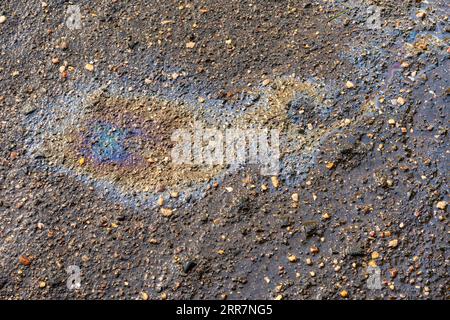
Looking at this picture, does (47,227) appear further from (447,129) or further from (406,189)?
(447,129)

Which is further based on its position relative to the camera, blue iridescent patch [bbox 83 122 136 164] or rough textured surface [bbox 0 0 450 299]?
blue iridescent patch [bbox 83 122 136 164]

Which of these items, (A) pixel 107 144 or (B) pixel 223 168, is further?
(A) pixel 107 144

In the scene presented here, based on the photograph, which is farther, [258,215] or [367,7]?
[367,7]

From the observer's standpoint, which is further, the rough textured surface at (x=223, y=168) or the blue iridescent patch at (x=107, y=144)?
the blue iridescent patch at (x=107, y=144)

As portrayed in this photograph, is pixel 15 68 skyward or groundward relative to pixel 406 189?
skyward

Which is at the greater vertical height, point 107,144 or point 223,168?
point 107,144
